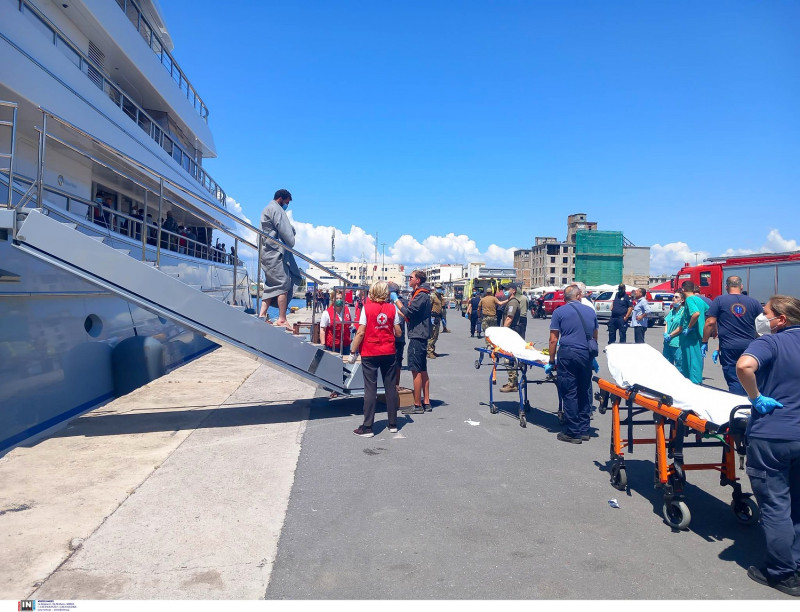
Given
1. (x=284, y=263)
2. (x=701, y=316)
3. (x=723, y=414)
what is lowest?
(x=723, y=414)

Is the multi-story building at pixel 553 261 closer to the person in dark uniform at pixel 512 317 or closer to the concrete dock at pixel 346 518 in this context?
the person in dark uniform at pixel 512 317

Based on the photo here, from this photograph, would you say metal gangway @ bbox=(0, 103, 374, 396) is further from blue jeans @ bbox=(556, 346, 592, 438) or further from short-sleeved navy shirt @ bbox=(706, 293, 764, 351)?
short-sleeved navy shirt @ bbox=(706, 293, 764, 351)

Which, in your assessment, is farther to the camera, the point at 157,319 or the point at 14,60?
the point at 157,319

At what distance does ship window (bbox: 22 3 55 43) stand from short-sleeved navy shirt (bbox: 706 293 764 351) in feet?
33.9

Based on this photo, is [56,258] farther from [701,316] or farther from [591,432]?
[701,316]

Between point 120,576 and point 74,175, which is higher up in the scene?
point 74,175

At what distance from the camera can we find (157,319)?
10773 mm

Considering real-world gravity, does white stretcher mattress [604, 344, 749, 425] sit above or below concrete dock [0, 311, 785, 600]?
above

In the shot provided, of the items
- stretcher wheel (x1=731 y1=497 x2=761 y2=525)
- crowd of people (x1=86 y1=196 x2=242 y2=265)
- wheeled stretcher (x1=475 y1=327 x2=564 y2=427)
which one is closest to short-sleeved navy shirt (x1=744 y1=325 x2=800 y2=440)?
stretcher wheel (x1=731 y1=497 x2=761 y2=525)

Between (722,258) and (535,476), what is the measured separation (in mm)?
22169

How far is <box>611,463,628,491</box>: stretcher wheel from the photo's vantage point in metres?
4.75

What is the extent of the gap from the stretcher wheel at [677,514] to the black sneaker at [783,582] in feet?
2.09
